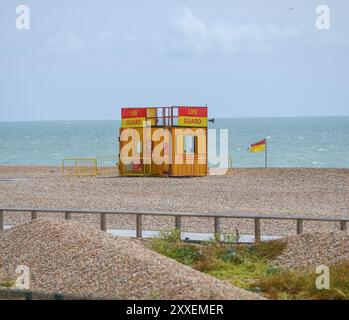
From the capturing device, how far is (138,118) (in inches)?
1623

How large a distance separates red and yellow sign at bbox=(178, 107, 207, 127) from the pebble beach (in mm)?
2724

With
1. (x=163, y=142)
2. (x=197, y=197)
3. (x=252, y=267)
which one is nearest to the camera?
(x=252, y=267)

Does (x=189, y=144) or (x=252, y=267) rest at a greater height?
(x=189, y=144)

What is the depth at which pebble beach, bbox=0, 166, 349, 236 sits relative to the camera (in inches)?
907

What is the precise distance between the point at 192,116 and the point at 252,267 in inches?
1067

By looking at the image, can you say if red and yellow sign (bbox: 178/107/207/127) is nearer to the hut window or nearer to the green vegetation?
the hut window

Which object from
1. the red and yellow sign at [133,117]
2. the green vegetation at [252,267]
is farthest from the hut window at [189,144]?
the green vegetation at [252,267]

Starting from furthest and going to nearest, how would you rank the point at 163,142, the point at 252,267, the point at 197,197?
the point at 163,142, the point at 197,197, the point at 252,267

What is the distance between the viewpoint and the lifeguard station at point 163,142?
4003 centimetres

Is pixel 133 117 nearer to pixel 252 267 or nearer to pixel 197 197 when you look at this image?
pixel 197 197

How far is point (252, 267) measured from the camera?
14141mm

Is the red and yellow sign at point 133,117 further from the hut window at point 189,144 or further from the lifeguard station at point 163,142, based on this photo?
the hut window at point 189,144

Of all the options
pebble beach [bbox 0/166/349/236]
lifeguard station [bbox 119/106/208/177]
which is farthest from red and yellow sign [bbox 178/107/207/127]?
pebble beach [bbox 0/166/349/236]

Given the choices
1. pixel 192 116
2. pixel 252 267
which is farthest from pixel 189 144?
pixel 252 267
